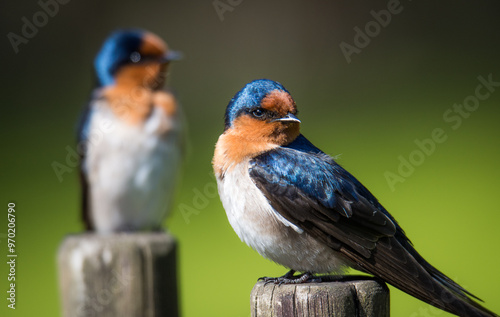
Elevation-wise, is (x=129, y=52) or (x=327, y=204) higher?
(x=129, y=52)

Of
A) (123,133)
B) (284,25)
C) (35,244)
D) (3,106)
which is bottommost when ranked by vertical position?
(35,244)

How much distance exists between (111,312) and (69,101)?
590 centimetres

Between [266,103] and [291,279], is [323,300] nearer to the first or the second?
[291,279]

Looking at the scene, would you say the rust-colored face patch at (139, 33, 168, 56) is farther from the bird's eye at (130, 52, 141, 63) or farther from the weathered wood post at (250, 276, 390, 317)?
the weathered wood post at (250, 276, 390, 317)

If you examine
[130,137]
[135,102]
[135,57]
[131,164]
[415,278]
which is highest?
[135,57]

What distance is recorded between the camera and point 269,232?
2422mm

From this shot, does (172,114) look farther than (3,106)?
No

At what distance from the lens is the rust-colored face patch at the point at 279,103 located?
2.40 meters

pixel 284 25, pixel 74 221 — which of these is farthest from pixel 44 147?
pixel 284 25

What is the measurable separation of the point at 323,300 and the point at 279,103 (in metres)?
0.73

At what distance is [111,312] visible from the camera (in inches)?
82.2

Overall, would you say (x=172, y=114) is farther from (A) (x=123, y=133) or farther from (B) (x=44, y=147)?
(B) (x=44, y=147)

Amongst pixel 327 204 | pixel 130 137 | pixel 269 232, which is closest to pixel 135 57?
pixel 130 137

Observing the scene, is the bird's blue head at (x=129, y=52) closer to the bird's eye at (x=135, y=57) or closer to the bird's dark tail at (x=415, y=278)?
the bird's eye at (x=135, y=57)
